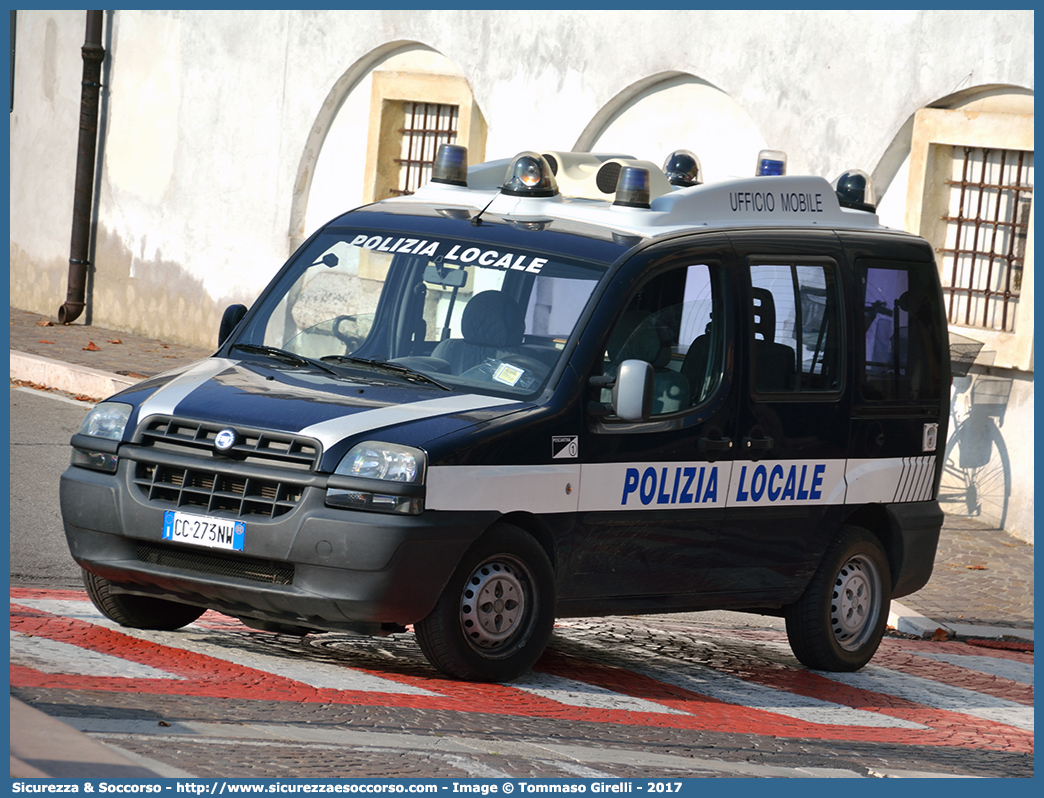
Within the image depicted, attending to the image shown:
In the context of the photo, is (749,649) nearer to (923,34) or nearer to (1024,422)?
(1024,422)

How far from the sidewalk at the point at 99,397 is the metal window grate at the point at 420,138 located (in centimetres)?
313

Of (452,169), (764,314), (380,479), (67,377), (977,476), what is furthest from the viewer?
(67,377)

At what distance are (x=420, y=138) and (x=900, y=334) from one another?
35.1 ft

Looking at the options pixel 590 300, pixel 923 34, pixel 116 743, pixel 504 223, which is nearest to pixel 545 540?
pixel 590 300

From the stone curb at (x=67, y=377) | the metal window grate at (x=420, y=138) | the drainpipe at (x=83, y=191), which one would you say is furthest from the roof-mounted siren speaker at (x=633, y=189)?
the drainpipe at (x=83, y=191)

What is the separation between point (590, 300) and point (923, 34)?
7486mm

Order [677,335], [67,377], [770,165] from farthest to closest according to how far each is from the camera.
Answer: [67,377] < [770,165] < [677,335]

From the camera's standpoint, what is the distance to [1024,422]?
1295cm

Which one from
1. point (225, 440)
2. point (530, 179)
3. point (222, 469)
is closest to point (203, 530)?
point (222, 469)

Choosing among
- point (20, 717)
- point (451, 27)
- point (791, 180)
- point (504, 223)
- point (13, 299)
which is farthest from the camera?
point (13, 299)

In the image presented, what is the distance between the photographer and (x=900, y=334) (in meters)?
8.62

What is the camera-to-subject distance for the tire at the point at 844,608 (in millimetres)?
8281

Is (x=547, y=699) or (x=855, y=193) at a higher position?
(x=855, y=193)

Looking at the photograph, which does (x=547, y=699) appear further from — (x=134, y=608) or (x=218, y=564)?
(x=134, y=608)
